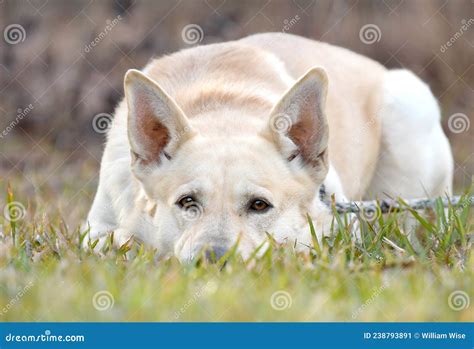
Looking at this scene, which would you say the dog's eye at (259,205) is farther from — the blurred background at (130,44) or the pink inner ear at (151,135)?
the blurred background at (130,44)

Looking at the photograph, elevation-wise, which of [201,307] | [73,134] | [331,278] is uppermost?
[331,278]

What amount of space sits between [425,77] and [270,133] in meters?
4.91

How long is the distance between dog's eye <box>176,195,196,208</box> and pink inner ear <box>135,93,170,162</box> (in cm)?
35

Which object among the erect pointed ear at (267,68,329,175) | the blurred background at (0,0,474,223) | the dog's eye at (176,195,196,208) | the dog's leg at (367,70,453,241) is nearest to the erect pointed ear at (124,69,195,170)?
the dog's eye at (176,195,196,208)

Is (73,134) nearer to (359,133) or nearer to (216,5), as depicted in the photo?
(216,5)

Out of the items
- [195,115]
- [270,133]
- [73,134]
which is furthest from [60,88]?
[270,133]

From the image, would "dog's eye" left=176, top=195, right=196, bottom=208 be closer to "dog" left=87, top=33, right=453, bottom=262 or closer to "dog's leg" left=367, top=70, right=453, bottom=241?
"dog" left=87, top=33, right=453, bottom=262

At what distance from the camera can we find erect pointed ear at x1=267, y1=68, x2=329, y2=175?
366 centimetres

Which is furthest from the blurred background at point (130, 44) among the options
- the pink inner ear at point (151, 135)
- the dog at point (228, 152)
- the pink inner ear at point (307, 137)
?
the pink inner ear at point (307, 137)

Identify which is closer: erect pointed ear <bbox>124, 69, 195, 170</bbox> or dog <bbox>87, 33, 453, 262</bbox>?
dog <bbox>87, 33, 453, 262</bbox>

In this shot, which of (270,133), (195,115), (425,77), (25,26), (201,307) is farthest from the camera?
(425,77)

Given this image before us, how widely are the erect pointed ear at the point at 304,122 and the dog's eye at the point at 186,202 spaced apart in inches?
20.3

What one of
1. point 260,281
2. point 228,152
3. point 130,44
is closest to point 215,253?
point 260,281

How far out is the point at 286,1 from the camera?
26.0ft
